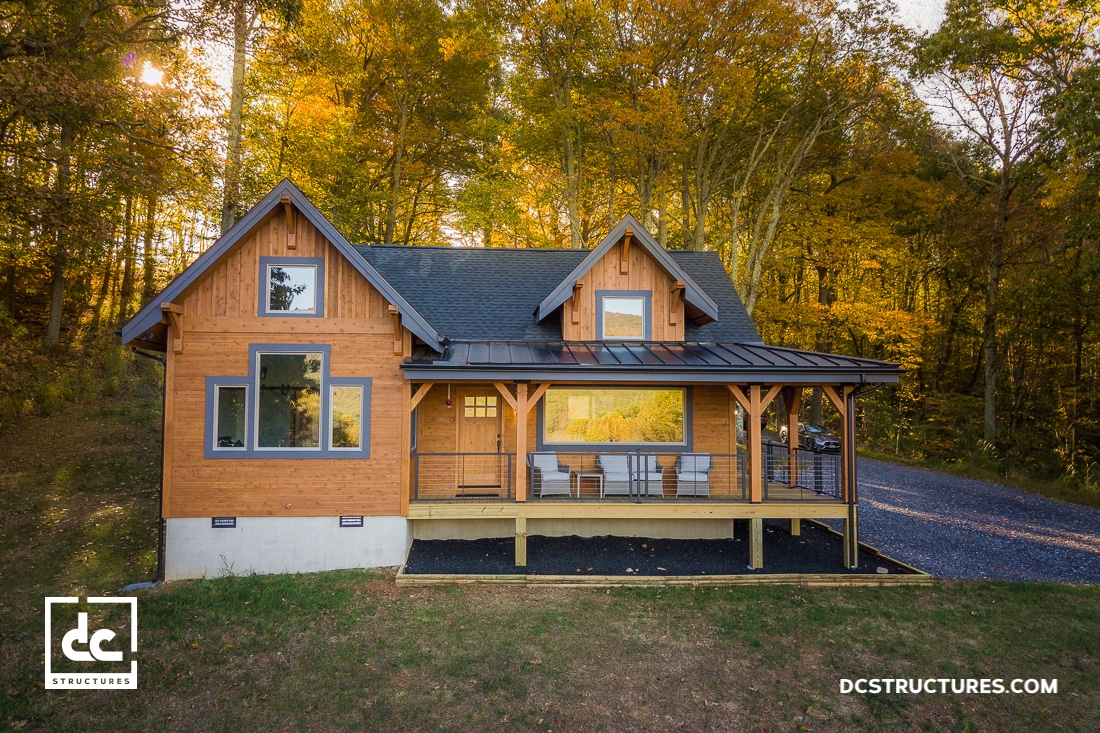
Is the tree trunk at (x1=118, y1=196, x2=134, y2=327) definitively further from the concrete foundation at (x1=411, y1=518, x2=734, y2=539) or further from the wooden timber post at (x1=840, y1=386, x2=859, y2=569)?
the wooden timber post at (x1=840, y1=386, x2=859, y2=569)

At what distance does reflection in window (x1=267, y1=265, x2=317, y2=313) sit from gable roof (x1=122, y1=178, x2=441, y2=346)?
0.77 metres

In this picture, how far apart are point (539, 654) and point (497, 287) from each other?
8686mm

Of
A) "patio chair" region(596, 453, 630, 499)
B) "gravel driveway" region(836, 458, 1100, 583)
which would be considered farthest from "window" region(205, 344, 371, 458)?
"gravel driveway" region(836, 458, 1100, 583)

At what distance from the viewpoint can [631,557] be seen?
9.80 meters

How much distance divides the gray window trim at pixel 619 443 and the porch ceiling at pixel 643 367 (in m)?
0.97

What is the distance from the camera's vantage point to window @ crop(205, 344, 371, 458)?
926 cm

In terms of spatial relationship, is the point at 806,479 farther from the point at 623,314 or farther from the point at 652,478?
the point at 623,314

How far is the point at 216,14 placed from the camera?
11.1 m

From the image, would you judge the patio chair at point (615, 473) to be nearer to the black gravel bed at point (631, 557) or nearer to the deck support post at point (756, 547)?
the black gravel bed at point (631, 557)

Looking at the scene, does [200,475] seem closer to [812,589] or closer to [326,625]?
[326,625]

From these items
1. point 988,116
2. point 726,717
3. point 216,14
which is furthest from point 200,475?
point 988,116

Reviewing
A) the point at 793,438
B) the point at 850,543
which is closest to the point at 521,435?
the point at 850,543

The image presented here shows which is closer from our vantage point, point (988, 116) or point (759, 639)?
point (759, 639)

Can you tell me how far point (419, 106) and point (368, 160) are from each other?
296 cm
